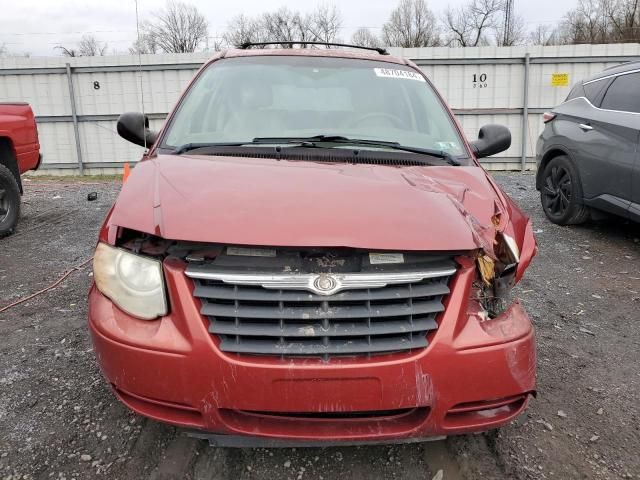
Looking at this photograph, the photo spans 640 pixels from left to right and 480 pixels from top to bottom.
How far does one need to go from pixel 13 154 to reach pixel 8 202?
607 millimetres

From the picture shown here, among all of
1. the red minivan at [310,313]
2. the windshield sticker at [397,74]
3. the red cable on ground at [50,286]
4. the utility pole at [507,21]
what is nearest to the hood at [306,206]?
the red minivan at [310,313]

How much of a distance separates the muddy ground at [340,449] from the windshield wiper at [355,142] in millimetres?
1315

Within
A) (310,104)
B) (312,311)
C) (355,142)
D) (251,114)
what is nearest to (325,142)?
(355,142)

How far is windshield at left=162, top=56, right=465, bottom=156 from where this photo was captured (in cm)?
281

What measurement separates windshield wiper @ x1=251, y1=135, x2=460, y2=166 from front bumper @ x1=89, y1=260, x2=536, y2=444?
108cm

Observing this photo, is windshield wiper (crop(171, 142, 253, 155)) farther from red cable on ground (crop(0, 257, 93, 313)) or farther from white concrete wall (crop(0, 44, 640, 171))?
white concrete wall (crop(0, 44, 640, 171))

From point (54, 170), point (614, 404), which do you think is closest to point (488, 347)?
point (614, 404)

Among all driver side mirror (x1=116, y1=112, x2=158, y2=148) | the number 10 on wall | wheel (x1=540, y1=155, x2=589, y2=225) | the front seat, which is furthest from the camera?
the number 10 on wall

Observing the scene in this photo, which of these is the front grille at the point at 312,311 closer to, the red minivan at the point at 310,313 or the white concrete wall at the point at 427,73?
the red minivan at the point at 310,313

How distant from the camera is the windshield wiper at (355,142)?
2.67 m

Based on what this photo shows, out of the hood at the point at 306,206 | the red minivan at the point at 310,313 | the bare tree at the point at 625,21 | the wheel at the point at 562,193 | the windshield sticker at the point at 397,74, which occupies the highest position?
the bare tree at the point at 625,21


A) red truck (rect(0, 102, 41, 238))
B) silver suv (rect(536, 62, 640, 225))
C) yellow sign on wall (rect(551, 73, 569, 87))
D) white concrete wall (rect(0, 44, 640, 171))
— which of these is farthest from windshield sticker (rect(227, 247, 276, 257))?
yellow sign on wall (rect(551, 73, 569, 87))

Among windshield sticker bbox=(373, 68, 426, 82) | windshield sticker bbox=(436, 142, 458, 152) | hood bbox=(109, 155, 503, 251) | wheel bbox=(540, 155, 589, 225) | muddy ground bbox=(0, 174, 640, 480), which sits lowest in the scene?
muddy ground bbox=(0, 174, 640, 480)

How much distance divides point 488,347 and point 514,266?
0.37 meters
